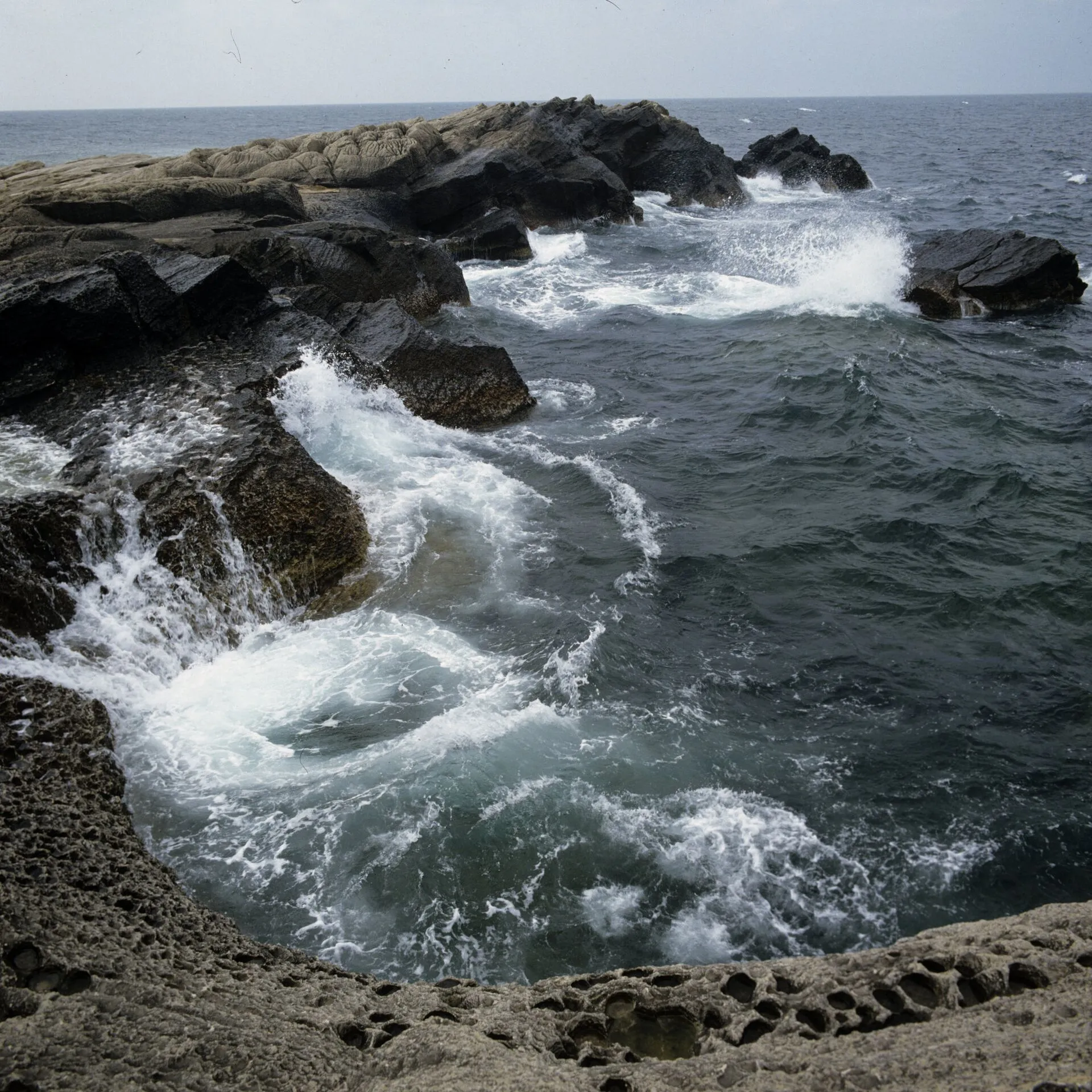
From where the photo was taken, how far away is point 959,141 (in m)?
72.6

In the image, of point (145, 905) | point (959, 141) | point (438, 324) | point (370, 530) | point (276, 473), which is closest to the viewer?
point (145, 905)

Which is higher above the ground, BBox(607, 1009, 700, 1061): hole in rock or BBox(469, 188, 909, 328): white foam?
BBox(469, 188, 909, 328): white foam

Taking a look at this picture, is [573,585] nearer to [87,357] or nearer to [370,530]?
[370,530]

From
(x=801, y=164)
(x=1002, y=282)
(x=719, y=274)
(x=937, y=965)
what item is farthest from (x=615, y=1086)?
(x=801, y=164)

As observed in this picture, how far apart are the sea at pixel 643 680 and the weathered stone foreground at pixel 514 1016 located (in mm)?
1642

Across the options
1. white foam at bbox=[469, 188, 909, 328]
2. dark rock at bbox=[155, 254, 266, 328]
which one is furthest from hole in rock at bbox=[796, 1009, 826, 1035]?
white foam at bbox=[469, 188, 909, 328]

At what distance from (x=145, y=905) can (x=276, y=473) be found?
5.87 m

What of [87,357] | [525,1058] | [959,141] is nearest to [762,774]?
[525,1058]

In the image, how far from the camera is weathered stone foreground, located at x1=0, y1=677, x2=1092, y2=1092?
3176 millimetres

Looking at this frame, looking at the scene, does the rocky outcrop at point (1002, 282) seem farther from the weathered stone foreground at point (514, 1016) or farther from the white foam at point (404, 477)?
the weathered stone foreground at point (514, 1016)

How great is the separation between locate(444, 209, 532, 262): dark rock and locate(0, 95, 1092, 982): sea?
39.7 feet

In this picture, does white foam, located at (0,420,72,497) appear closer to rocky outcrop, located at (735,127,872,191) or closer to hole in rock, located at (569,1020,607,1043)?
hole in rock, located at (569,1020,607,1043)

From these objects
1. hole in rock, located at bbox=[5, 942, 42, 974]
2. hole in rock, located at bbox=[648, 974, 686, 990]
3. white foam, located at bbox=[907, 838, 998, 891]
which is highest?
hole in rock, located at bbox=[5, 942, 42, 974]

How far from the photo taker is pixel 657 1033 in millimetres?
3779
